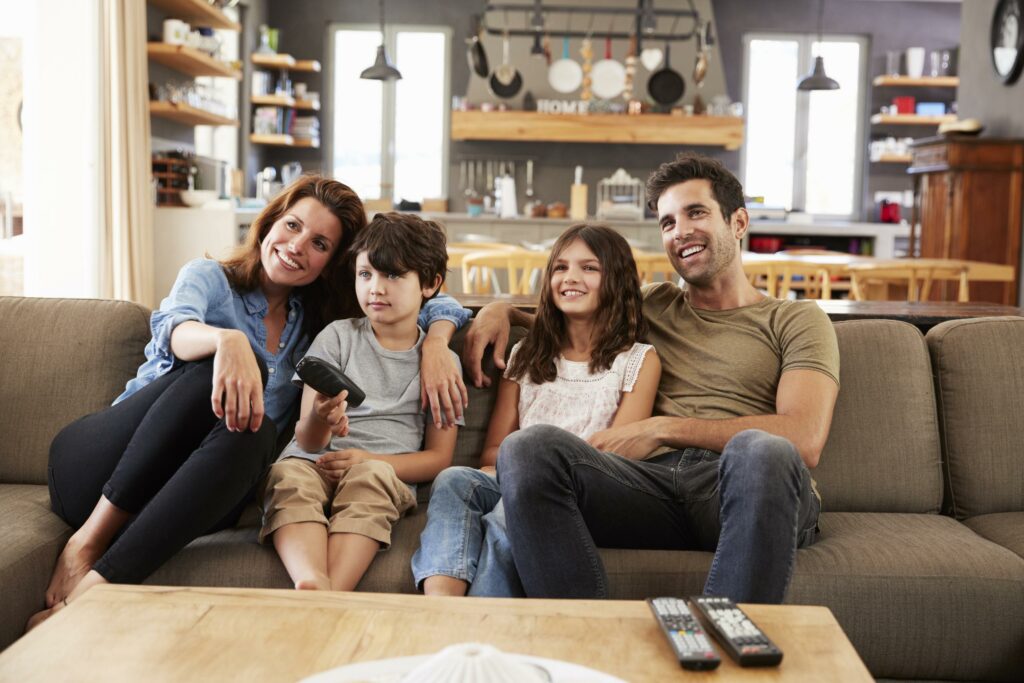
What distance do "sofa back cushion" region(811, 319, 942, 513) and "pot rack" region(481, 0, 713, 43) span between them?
4497 mm

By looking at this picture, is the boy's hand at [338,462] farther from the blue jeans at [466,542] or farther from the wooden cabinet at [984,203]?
the wooden cabinet at [984,203]

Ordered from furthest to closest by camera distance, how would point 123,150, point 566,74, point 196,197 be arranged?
point 566,74 < point 196,197 < point 123,150

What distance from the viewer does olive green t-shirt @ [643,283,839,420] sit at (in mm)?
2000

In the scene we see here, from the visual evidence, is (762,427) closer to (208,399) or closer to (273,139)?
(208,399)

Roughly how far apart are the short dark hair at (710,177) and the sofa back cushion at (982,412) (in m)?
0.55

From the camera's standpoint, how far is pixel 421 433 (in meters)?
2.09

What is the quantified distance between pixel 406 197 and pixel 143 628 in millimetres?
8164

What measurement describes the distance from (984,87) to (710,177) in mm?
6053

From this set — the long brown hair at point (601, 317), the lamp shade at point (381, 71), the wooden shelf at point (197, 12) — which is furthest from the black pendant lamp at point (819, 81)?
the long brown hair at point (601, 317)

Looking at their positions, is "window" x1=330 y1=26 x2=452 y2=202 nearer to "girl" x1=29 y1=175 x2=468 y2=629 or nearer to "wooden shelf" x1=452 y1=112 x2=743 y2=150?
"wooden shelf" x1=452 y1=112 x2=743 y2=150

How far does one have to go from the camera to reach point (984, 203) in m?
6.66

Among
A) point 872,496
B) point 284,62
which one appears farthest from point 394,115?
point 872,496

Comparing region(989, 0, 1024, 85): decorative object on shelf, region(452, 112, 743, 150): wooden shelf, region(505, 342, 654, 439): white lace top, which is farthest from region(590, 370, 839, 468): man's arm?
region(452, 112, 743, 150): wooden shelf

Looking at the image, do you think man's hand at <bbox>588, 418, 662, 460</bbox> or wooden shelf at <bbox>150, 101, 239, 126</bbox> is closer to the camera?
man's hand at <bbox>588, 418, 662, 460</bbox>
